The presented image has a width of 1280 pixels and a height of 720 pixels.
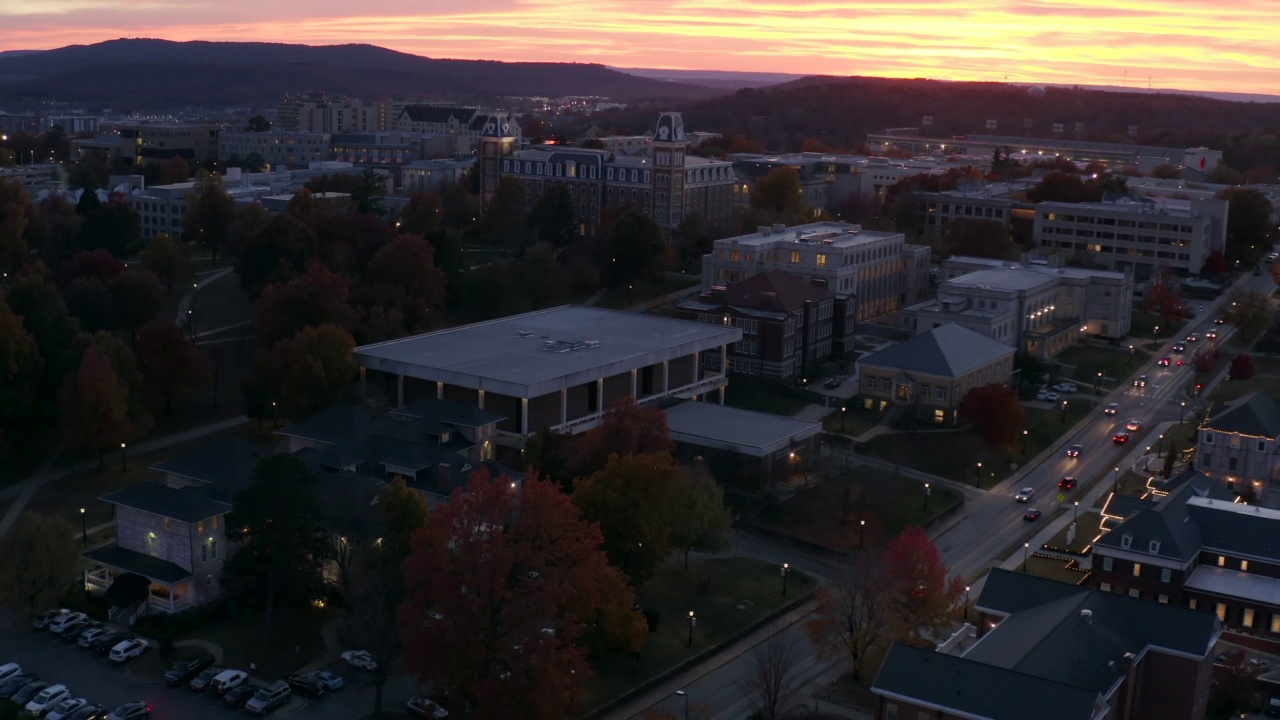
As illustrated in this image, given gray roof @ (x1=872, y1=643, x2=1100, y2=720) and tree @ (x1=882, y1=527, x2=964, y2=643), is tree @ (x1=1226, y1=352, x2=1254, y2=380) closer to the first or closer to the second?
tree @ (x1=882, y1=527, x2=964, y2=643)

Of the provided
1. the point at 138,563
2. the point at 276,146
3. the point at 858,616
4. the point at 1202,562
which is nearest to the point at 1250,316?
the point at 1202,562

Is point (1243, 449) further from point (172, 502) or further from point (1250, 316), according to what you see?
point (172, 502)

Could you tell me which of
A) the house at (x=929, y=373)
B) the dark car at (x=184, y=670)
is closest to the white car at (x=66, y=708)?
the dark car at (x=184, y=670)

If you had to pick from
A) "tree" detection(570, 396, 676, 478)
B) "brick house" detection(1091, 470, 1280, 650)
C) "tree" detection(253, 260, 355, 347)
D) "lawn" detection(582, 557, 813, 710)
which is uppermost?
"tree" detection(253, 260, 355, 347)

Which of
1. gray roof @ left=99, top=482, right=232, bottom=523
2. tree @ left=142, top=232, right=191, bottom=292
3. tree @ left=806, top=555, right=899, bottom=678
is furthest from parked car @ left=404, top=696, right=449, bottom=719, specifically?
tree @ left=142, top=232, right=191, bottom=292

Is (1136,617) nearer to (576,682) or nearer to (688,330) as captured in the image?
(576,682)

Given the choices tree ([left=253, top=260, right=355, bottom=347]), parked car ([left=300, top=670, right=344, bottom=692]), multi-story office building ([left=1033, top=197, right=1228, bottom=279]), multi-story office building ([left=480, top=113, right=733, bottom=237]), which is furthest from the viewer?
multi-story office building ([left=1033, top=197, right=1228, bottom=279])

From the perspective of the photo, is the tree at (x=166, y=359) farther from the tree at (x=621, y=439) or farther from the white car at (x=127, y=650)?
the white car at (x=127, y=650)
